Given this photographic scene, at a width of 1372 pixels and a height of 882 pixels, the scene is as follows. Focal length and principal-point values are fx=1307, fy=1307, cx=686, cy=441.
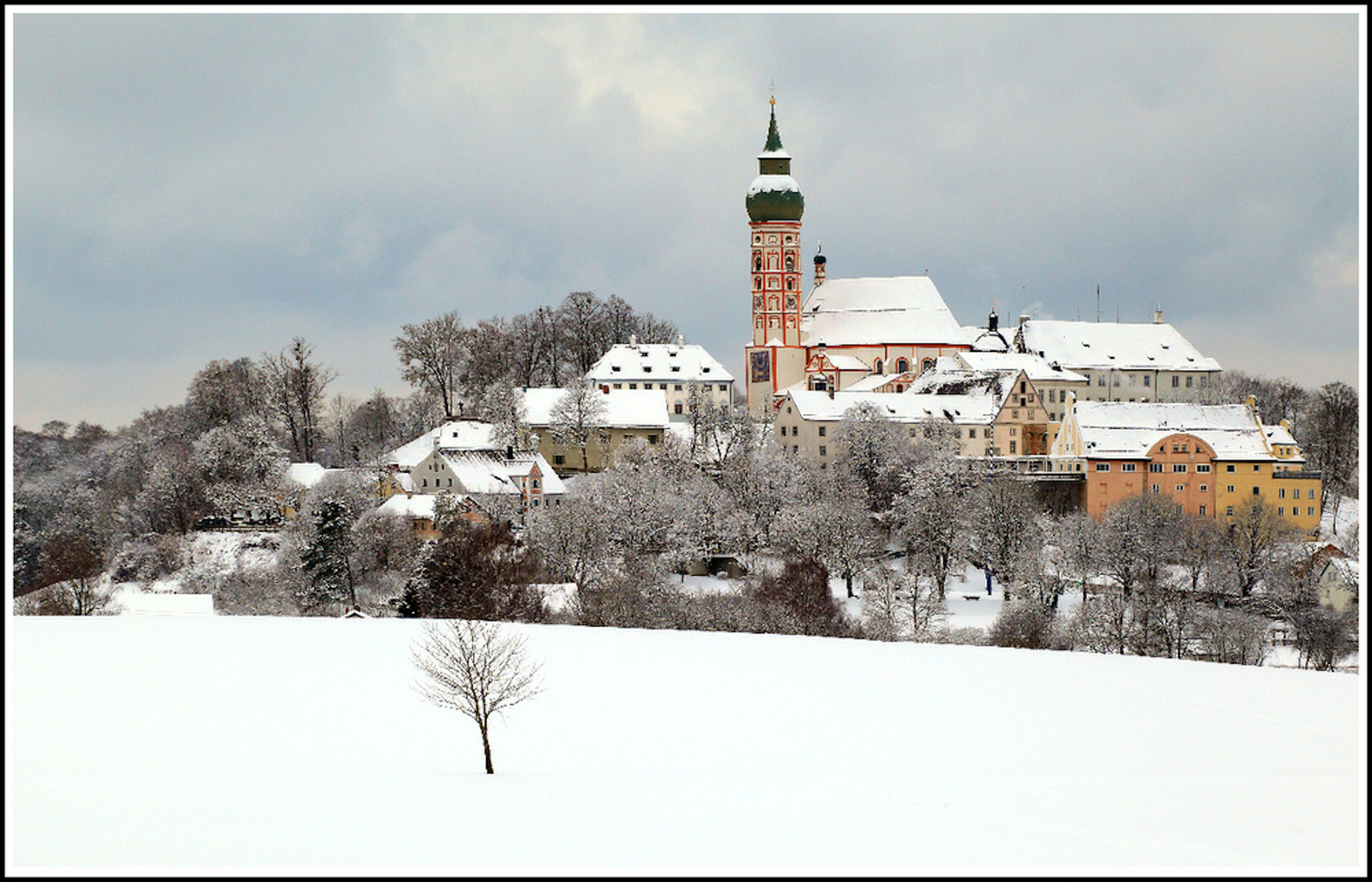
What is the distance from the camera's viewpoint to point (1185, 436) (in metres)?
50.8

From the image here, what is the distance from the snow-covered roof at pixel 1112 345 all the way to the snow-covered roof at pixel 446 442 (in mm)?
32766

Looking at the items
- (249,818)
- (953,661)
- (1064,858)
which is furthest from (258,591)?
(1064,858)

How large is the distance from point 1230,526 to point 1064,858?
132ft

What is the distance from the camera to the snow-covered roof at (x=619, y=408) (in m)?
58.8

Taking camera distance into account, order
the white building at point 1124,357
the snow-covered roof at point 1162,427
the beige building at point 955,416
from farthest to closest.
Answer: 1. the white building at point 1124,357
2. the beige building at point 955,416
3. the snow-covered roof at point 1162,427

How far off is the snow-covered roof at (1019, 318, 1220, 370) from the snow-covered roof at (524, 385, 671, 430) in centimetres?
2404

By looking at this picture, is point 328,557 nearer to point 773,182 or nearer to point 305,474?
point 305,474

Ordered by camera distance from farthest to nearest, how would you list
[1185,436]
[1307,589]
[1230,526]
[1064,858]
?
[1185,436], [1230,526], [1307,589], [1064,858]

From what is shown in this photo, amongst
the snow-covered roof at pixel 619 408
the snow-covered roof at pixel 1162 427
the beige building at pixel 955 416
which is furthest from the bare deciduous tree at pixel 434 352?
the snow-covered roof at pixel 1162 427

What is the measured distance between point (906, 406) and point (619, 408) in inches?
519

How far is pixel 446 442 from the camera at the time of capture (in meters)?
55.2

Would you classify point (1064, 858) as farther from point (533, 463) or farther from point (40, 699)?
point (533, 463)

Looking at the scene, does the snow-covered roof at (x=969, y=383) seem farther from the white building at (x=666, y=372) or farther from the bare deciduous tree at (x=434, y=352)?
the bare deciduous tree at (x=434, y=352)

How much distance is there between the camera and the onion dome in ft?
242
